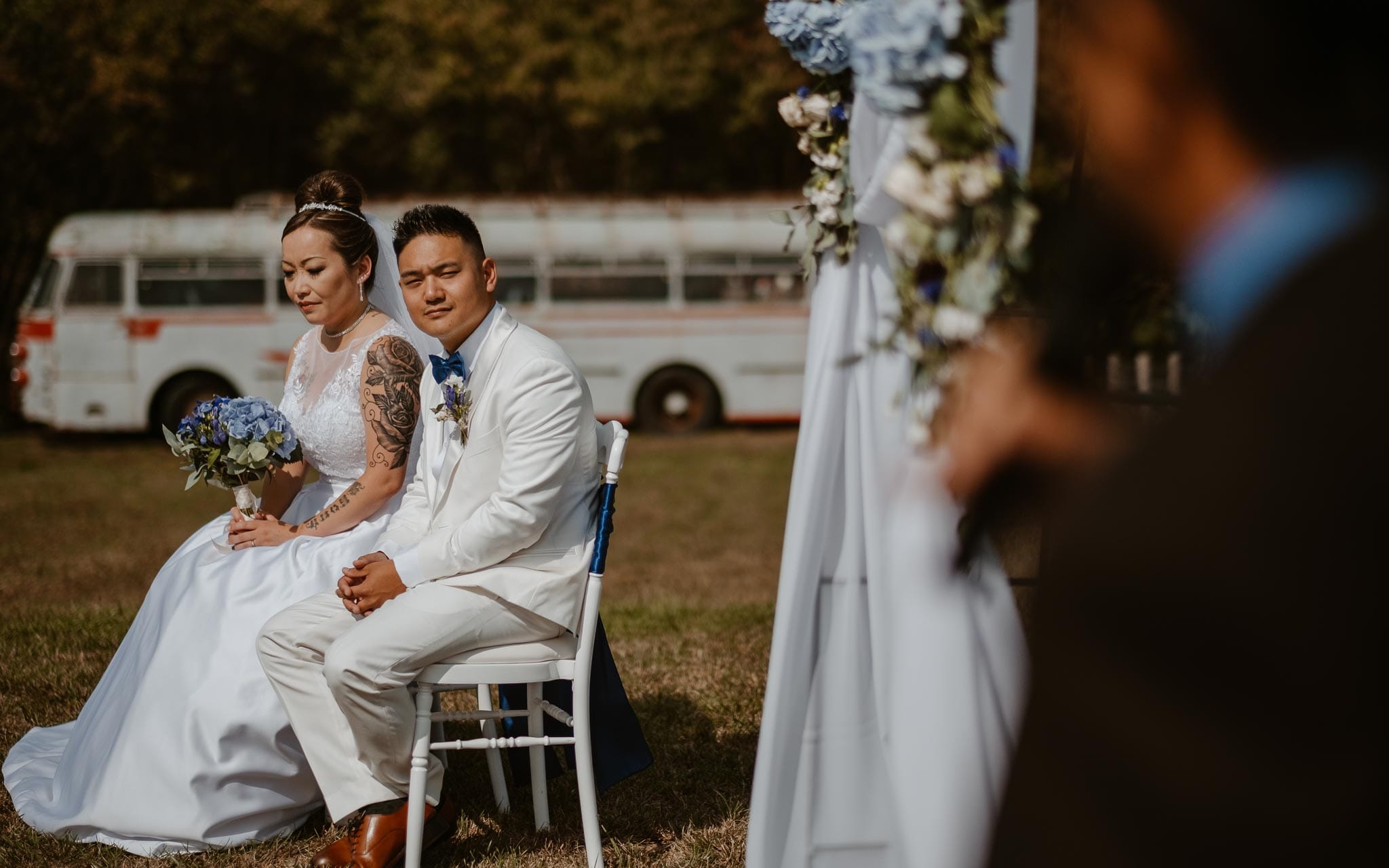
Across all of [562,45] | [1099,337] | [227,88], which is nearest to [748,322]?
[562,45]

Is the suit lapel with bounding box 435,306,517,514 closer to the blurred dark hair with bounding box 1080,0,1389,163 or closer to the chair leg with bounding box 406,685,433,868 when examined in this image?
the chair leg with bounding box 406,685,433,868

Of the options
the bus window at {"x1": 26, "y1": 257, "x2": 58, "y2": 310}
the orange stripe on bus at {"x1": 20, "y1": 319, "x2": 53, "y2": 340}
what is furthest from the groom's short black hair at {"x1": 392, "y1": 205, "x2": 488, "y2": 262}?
the bus window at {"x1": 26, "y1": 257, "x2": 58, "y2": 310}

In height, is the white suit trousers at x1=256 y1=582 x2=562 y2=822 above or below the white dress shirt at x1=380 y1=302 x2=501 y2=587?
below

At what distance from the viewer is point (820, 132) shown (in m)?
2.91

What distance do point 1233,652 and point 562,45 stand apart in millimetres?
20701

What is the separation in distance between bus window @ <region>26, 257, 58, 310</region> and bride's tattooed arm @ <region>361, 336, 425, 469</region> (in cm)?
1396

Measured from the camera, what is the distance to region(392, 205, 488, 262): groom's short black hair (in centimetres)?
359

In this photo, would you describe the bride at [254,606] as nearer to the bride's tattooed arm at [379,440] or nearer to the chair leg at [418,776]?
the bride's tattooed arm at [379,440]

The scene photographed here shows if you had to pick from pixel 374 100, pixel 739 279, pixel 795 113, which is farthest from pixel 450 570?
pixel 374 100

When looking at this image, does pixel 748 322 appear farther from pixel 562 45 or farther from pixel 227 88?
pixel 227 88

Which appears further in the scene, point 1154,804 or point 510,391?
point 510,391

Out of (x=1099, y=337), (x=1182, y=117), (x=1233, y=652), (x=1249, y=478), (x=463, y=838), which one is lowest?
(x=463, y=838)

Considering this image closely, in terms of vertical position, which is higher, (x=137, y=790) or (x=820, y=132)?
(x=820, y=132)

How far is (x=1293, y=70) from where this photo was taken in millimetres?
965
